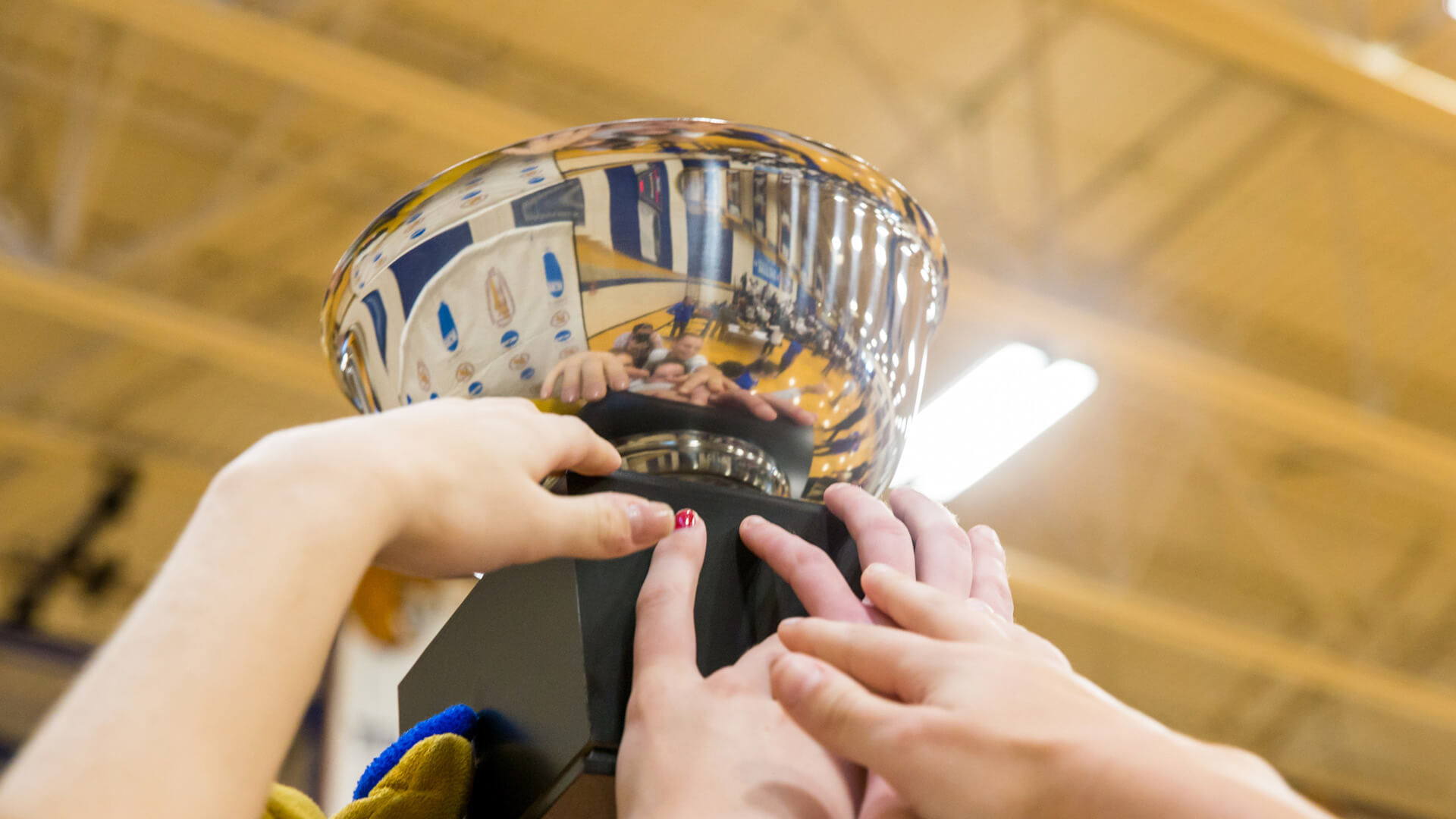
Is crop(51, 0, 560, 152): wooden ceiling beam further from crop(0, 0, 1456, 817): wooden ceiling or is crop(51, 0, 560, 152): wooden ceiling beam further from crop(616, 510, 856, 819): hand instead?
crop(616, 510, 856, 819): hand

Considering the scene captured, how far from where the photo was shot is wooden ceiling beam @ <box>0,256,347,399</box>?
3484mm

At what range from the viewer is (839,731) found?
475mm

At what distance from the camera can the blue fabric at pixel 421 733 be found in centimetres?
64

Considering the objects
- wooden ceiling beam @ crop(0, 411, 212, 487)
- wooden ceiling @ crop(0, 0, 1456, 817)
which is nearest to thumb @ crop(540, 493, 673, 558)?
wooden ceiling @ crop(0, 0, 1456, 817)

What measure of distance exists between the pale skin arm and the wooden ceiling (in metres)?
2.68

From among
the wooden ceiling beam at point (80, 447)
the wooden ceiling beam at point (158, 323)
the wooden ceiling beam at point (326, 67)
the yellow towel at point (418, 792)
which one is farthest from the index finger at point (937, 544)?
the wooden ceiling beam at point (80, 447)

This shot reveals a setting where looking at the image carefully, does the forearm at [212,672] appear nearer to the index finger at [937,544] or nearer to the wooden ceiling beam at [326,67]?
the index finger at [937,544]

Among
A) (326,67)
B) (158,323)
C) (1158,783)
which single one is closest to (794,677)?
(1158,783)

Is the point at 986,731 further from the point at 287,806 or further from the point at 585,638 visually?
the point at 287,806

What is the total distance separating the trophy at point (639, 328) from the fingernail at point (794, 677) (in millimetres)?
89

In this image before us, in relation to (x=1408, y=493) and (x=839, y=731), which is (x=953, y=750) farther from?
(x=1408, y=493)

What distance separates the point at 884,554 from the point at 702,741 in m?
0.14

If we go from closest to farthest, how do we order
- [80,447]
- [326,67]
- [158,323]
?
[326,67] < [158,323] < [80,447]

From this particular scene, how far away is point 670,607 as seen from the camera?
561 millimetres
